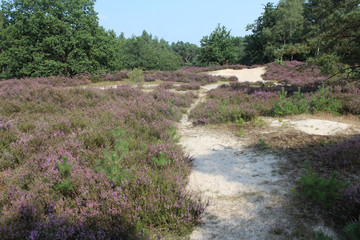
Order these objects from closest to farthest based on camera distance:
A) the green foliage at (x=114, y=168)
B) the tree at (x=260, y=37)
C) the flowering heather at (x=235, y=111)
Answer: the green foliage at (x=114, y=168), the flowering heather at (x=235, y=111), the tree at (x=260, y=37)

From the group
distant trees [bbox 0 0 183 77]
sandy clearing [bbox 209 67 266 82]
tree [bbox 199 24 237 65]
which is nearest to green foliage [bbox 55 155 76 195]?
distant trees [bbox 0 0 183 77]

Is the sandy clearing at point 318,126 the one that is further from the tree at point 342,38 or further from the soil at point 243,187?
the tree at point 342,38

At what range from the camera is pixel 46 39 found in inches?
618

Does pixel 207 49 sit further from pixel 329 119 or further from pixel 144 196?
pixel 144 196

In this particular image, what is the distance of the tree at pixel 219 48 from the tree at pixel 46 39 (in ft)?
80.7

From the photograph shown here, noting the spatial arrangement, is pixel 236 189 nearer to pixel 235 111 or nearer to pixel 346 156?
pixel 346 156

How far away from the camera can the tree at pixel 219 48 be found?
38156 mm

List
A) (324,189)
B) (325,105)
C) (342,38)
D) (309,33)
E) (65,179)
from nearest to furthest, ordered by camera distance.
→ (324,189) → (65,179) → (325,105) → (342,38) → (309,33)

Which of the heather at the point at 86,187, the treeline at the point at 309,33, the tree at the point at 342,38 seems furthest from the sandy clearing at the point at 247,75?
the heather at the point at 86,187

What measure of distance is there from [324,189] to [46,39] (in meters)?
18.7

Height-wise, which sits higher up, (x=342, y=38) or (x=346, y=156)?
(x=342, y=38)

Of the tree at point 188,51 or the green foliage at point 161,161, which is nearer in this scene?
the green foliage at point 161,161

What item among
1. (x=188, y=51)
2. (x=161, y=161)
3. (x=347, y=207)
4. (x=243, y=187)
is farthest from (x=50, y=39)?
(x=188, y=51)

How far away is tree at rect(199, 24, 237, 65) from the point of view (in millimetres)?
38156
